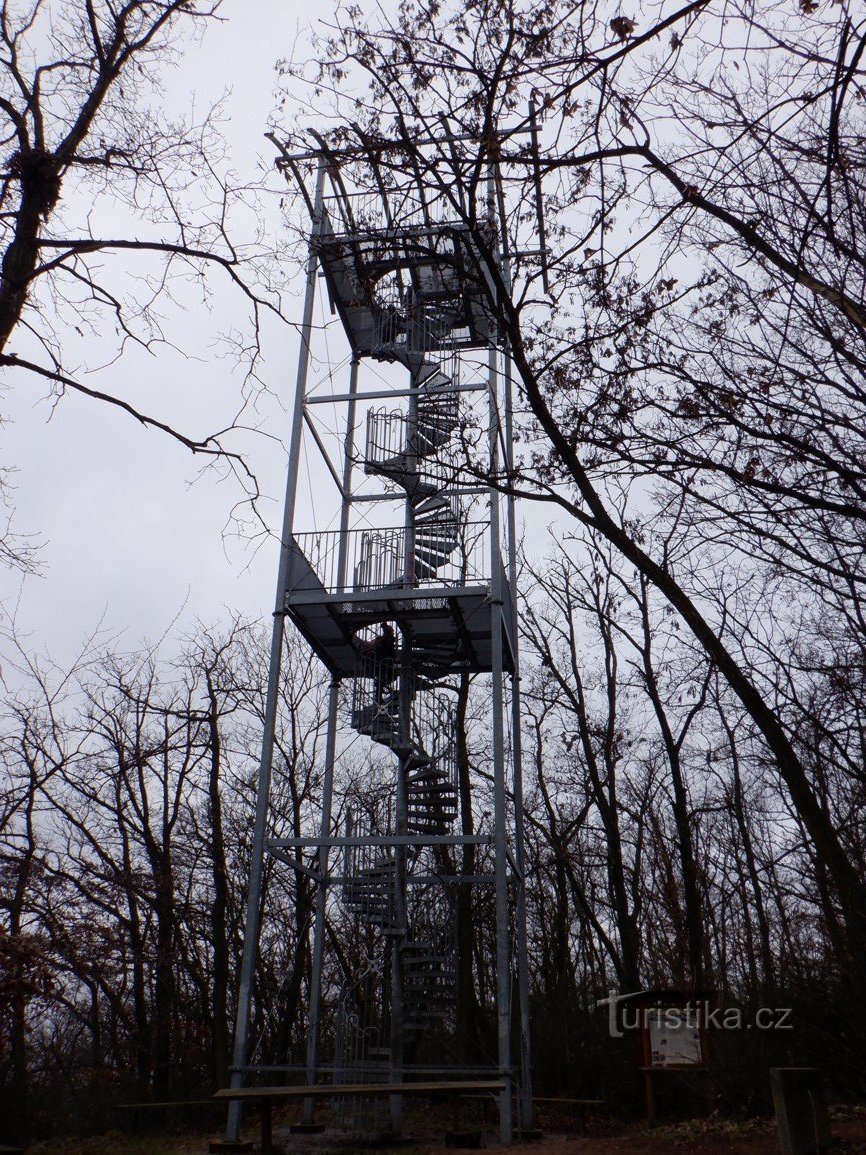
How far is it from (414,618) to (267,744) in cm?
268

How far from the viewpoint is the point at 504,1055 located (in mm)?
10602

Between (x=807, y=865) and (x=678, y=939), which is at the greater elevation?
(x=807, y=865)

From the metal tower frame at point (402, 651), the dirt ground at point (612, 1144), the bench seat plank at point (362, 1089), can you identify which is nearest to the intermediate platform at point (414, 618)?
the metal tower frame at point (402, 651)

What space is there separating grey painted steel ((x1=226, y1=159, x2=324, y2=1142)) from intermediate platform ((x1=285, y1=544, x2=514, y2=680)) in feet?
1.19

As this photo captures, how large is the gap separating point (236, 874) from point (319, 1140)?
430 inches

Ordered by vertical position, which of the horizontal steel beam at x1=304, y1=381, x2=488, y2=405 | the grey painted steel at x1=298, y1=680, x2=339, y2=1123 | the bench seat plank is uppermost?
the horizontal steel beam at x1=304, y1=381, x2=488, y2=405

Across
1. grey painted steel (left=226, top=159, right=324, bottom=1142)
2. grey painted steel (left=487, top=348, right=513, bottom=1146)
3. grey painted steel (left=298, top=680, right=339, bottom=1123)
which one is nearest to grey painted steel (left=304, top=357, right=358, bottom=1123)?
grey painted steel (left=298, top=680, right=339, bottom=1123)

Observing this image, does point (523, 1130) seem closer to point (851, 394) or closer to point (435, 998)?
point (435, 998)

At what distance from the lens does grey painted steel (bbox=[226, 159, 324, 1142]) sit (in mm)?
11094

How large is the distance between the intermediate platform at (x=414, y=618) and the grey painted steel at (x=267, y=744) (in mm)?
364

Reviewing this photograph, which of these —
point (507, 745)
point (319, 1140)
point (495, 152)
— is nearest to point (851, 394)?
point (495, 152)

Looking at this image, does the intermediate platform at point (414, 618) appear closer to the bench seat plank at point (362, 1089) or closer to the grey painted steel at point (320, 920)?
the grey painted steel at point (320, 920)

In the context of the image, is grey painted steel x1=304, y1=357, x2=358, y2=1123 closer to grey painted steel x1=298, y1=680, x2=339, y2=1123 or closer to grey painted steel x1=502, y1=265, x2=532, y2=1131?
grey painted steel x1=298, y1=680, x2=339, y2=1123

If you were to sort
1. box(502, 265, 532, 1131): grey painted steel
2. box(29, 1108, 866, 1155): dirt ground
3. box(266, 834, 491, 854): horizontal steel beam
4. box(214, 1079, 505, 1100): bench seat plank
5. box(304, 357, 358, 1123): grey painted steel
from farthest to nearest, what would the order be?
box(304, 357, 358, 1123): grey painted steel → box(502, 265, 532, 1131): grey painted steel → box(266, 834, 491, 854): horizontal steel beam → box(214, 1079, 505, 1100): bench seat plank → box(29, 1108, 866, 1155): dirt ground
